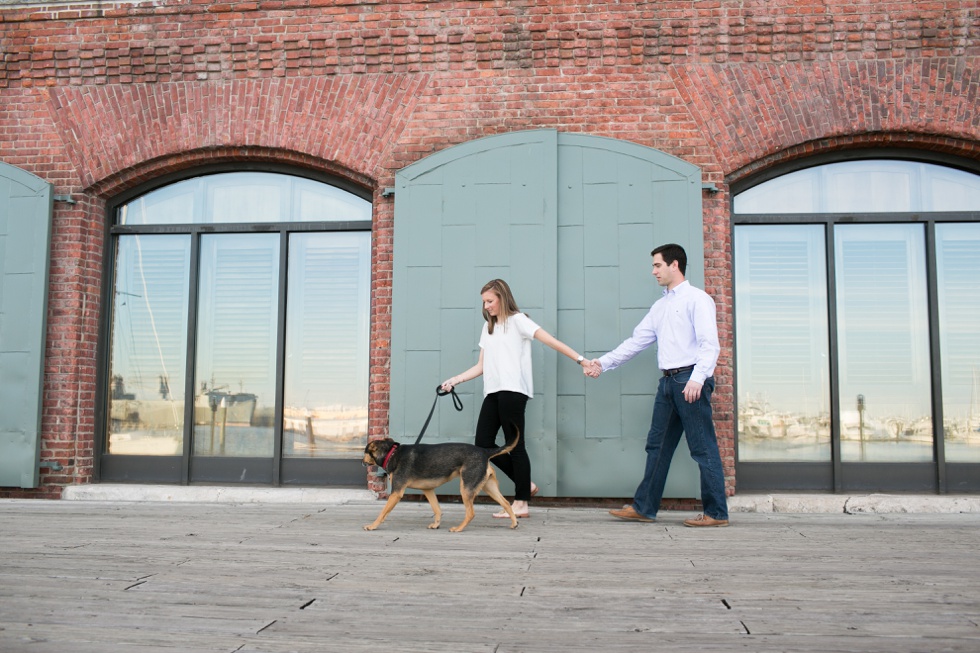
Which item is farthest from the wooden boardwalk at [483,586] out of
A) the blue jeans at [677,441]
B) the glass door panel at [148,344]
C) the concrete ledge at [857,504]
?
the glass door panel at [148,344]

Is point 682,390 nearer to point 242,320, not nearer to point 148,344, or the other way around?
point 242,320

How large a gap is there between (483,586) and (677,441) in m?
2.52

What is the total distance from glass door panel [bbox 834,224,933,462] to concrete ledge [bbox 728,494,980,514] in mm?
437

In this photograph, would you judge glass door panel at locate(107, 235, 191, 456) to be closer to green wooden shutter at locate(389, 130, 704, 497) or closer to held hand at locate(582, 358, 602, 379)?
green wooden shutter at locate(389, 130, 704, 497)

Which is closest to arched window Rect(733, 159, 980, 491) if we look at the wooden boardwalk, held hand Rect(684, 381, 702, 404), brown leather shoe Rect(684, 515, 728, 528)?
the wooden boardwalk

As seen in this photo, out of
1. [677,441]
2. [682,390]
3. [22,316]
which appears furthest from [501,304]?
[22,316]

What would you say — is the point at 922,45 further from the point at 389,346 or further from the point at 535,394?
the point at 389,346

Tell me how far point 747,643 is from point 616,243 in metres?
4.45

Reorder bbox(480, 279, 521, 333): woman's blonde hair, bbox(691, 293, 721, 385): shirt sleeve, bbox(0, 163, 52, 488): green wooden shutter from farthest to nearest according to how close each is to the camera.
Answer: bbox(0, 163, 52, 488): green wooden shutter, bbox(480, 279, 521, 333): woman's blonde hair, bbox(691, 293, 721, 385): shirt sleeve

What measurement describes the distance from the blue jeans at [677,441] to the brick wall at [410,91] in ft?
3.78

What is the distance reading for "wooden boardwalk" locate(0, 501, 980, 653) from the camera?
3020 mm

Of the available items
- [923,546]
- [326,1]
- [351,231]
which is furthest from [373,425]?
[923,546]

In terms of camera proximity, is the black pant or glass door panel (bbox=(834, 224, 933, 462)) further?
glass door panel (bbox=(834, 224, 933, 462))

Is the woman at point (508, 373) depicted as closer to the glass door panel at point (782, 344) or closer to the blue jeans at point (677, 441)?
the blue jeans at point (677, 441)
